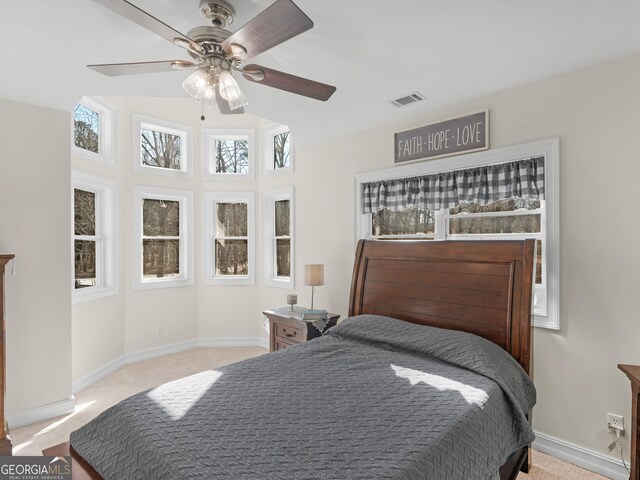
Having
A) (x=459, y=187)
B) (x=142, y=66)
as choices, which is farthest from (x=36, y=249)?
(x=459, y=187)

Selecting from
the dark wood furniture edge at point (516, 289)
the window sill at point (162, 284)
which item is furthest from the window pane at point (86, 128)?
the dark wood furniture edge at point (516, 289)

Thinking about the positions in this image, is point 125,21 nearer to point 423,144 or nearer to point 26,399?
point 423,144

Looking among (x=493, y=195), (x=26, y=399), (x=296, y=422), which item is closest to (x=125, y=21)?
(x=296, y=422)

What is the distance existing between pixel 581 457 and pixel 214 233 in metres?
4.36

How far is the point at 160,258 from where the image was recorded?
470 centimetres

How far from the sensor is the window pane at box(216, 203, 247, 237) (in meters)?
5.04

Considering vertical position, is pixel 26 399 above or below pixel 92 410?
above

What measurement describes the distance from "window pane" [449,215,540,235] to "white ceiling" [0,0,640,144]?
97 centimetres

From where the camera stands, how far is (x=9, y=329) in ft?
9.35

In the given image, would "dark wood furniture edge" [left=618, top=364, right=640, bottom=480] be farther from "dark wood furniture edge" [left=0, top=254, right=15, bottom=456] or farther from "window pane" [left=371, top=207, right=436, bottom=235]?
"dark wood furniture edge" [left=0, top=254, right=15, bottom=456]

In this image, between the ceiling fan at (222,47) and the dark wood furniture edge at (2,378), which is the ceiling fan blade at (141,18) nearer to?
the ceiling fan at (222,47)

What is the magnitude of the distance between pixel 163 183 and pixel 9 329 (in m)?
2.29

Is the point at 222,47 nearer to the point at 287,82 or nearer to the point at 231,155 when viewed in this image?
the point at 287,82

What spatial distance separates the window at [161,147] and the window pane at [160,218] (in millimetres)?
400
